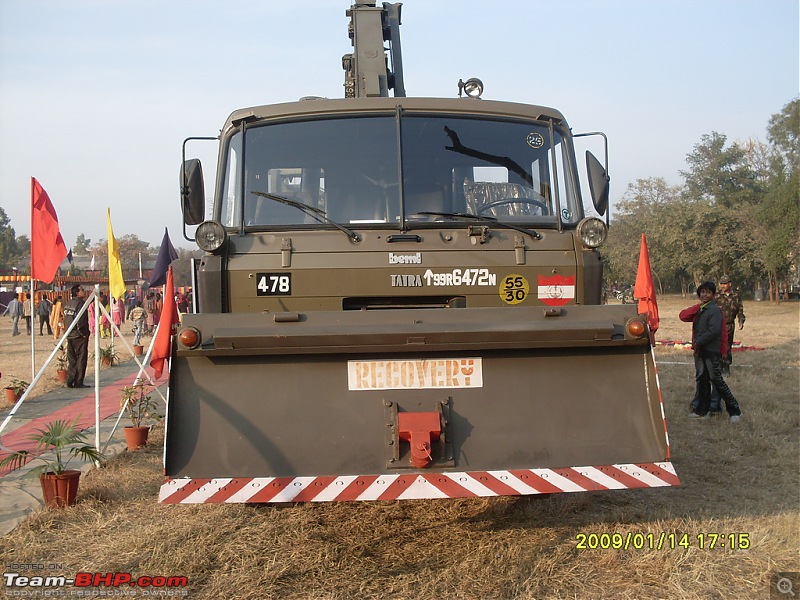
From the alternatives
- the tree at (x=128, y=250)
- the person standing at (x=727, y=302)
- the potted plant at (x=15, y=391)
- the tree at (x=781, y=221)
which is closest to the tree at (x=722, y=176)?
the tree at (x=781, y=221)

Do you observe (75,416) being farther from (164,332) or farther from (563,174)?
(563,174)

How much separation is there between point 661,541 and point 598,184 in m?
2.46

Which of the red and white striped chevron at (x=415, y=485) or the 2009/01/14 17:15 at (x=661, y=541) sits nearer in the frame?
the red and white striped chevron at (x=415, y=485)

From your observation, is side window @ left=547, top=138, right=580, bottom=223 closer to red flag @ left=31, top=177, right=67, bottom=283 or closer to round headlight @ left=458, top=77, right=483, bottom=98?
round headlight @ left=458, top=77, right=483, bottom=98

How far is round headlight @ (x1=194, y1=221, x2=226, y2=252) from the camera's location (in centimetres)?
469

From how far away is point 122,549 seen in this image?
15.6 feet

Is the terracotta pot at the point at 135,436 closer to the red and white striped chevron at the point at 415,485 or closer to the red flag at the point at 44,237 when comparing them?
the red flag at the point at 44,237

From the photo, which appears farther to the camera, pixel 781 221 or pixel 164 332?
pixel 781 221

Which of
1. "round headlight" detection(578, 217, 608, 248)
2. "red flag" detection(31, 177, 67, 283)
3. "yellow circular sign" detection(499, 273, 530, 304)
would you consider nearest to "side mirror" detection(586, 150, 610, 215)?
"round headlight" detection(578, 217, 608, 248)

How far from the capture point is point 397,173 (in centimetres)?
508

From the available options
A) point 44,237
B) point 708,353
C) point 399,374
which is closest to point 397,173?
point 399,374

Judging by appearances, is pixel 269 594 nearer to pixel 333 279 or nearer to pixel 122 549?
pixel 122 549

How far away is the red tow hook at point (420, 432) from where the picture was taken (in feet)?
12.8

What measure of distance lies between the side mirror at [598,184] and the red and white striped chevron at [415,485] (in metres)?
2.09
